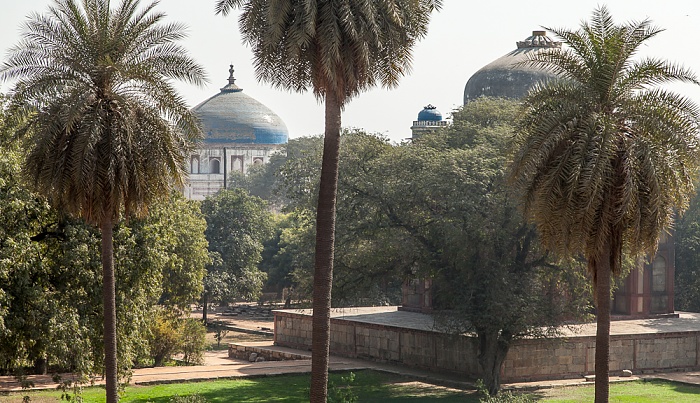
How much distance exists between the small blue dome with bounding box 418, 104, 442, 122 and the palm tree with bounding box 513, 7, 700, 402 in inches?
1401

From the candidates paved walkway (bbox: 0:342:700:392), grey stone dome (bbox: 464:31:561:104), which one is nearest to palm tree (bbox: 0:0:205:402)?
paved walkway (bbox: 0:342:700:392)

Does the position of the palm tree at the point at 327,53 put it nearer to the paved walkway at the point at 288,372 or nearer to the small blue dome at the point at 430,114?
the paved walkway at the point at 288,372

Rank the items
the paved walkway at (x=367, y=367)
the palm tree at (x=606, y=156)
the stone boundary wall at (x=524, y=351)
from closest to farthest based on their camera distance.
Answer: the palm tree at (x=606, y=156) → the paved walkway at (x=367, y=367) → the stone boundary wall at (x=524, y=351)

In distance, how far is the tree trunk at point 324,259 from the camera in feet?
50.7

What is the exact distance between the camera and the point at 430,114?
169 ft

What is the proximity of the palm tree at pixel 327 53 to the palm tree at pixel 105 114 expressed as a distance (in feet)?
5.49

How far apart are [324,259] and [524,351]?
1339 centimetres

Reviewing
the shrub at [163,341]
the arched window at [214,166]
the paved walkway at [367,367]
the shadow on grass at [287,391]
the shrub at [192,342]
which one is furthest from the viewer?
the arched window at [214,166]

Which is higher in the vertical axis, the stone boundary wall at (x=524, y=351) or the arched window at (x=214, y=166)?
the arched window at (x=214, y=166)

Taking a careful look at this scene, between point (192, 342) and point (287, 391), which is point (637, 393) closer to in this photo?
point (287, 391)

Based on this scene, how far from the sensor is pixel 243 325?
46.0 m

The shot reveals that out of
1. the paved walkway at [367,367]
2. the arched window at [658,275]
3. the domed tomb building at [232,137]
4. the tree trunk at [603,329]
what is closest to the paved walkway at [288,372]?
the paved walkway at [367,367]

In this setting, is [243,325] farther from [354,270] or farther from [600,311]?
[600,311]

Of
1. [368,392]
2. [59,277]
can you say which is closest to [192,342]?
[368,392]
